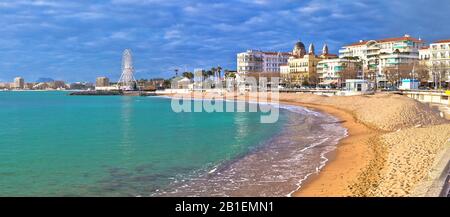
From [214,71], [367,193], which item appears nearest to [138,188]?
[367,193]

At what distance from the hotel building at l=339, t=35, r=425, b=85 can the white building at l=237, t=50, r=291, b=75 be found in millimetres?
33594

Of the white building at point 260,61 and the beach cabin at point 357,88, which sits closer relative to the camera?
the beach cabin at point 357,88

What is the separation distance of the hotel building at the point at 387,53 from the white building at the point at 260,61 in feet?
110

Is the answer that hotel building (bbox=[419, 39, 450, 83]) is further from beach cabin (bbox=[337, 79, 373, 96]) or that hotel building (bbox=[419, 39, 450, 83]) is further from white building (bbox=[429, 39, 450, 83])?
beach cabin (bbox=[337, 79, 373, 96])

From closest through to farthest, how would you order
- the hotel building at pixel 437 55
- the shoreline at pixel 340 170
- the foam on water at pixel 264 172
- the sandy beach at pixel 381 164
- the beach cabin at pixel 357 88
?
the sandy beach at pixel 381 164 → the shoreline at pixel 340 170 → the foam on water at pixel 264 172 → the beach cabin at pixel 357 88 → the hotel building at pixel 437 55

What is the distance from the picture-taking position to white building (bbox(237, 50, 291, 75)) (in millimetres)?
141000

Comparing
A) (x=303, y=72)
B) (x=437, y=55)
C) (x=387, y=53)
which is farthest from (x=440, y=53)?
(x=303, y=72)

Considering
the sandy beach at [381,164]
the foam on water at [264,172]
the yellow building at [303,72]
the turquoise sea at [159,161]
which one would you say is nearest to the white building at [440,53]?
the yellow building at [303,72]

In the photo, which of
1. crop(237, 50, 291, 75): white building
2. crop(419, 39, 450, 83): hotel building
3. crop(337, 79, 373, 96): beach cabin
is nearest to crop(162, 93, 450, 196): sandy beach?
crop(337, 79, 373, 96): beach cabin

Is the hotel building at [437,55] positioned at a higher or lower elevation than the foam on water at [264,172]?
higher

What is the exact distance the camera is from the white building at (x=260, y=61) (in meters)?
141

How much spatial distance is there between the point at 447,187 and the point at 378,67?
9952 cm

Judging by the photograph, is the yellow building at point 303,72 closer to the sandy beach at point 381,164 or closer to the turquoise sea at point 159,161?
the turquoise sea at point 159,161
